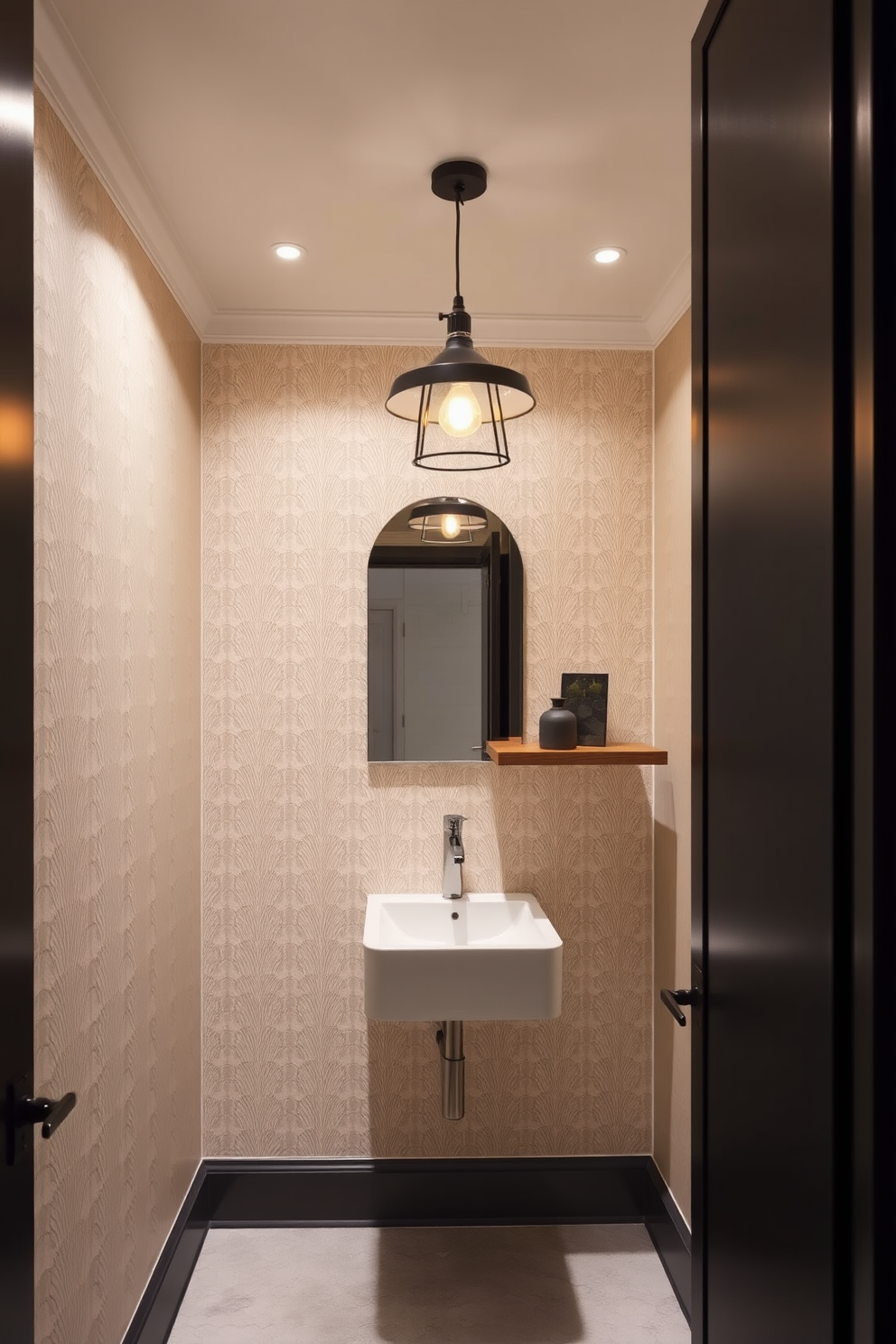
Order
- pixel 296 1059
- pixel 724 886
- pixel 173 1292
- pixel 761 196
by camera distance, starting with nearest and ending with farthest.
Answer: pixel 761 196
pixel 724 886
pixel 173 1292
pixel 296 1059

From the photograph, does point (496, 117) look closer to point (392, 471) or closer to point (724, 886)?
point (392, 471)

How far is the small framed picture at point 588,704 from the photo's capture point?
2.53 m

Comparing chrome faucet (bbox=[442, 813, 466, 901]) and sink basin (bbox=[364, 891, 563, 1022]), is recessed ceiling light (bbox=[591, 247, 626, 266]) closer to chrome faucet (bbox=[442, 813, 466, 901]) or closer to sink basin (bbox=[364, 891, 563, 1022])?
chrome faucet (bbox=[442, 813, 466, 901])

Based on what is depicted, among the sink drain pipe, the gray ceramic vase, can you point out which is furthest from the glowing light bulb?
the sink drain pipe

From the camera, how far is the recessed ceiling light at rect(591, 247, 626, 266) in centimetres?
218

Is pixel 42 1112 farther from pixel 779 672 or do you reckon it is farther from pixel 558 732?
pixel 558 732

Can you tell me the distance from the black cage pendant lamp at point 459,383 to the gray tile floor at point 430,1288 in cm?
206

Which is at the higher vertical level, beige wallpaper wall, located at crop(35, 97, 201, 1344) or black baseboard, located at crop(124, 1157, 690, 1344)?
beige wallpaper wall, located at crop(35, 97, 201, 1344)

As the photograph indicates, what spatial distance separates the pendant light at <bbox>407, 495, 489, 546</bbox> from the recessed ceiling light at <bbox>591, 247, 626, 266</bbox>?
0.75m

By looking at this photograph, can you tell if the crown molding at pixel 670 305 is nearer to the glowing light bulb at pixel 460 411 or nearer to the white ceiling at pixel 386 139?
the white ceiling at pixel 386 139

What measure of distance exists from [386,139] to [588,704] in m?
1.49

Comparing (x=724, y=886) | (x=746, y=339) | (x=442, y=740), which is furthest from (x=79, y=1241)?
(x=746, y=339)

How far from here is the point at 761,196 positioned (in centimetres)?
101

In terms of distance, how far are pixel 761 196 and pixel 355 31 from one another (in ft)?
2.69
